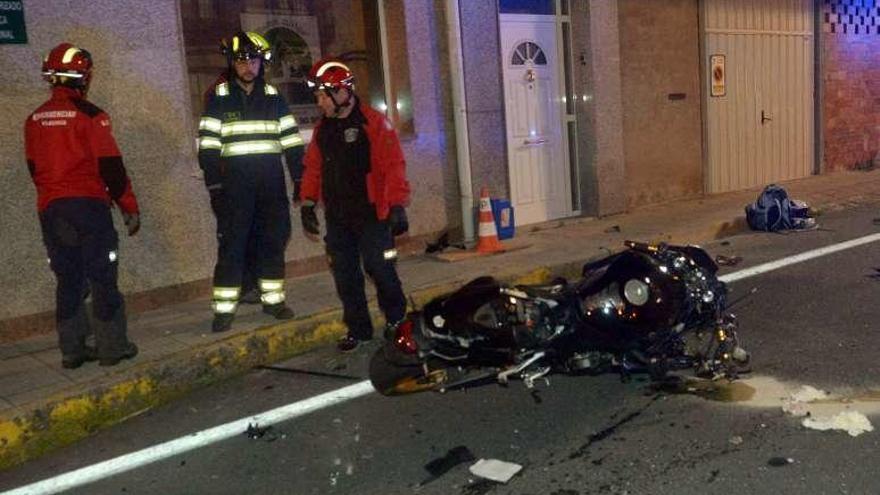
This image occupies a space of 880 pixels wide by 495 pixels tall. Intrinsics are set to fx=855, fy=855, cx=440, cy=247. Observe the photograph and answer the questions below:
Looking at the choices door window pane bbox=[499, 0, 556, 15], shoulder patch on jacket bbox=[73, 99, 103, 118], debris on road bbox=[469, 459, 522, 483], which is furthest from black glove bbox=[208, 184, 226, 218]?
door window pane bbox=[499, 0, 556, 15]

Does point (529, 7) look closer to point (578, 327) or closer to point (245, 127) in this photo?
point (245, 127)

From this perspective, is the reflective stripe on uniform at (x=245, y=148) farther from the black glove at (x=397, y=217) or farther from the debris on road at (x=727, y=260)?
the debris on road at (x=727, y=260)

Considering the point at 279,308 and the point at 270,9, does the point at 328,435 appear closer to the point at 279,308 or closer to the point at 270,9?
the point at 279,308

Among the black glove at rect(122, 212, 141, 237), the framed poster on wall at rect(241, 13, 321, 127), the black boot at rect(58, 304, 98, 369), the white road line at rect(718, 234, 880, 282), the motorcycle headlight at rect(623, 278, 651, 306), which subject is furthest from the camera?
the framed poster on wall at rect(241, 13, 321, 127)

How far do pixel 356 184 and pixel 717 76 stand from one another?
8438 millimetres

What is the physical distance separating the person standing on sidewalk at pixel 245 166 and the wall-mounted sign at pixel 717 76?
8014 mm

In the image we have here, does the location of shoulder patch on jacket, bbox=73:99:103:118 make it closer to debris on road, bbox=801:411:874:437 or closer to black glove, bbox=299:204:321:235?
black glove, bbox=299:204:321:235

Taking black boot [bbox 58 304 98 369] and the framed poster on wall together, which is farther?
the framed poster on wall

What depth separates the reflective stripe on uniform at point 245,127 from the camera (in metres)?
6.06

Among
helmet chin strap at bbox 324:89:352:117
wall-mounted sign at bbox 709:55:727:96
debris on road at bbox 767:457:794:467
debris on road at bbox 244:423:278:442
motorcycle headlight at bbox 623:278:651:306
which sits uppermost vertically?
wall-mounted sign at bbox 709:55:727:96

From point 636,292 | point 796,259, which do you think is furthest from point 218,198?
point 796,259

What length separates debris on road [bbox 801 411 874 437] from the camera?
408 cm

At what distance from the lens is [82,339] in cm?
548

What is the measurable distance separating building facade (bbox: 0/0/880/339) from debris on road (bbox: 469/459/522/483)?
158 inches
